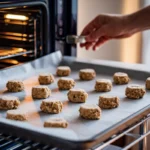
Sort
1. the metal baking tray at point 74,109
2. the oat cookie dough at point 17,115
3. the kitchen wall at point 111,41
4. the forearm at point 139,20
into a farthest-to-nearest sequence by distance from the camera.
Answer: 1. the kitchen wall at point 111,41
2. the forearm at point 139,20
3. the oat cookie dough at point 17,115
4. the metal baking tray at point 74,109

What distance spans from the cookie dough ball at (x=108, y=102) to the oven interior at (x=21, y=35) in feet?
1.29

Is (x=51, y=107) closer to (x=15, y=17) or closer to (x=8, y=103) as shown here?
(x=8, y=103)

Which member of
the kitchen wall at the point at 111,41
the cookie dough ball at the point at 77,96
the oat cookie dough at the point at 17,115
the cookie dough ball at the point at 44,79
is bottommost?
the oat cookie dough at the point at 17,115

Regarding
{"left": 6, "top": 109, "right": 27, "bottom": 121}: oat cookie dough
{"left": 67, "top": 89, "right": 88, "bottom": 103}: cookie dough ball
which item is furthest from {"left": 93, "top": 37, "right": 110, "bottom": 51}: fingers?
{"left": 6, "top": 109, "right": 27, "bottom": 121}: oat cookie dough

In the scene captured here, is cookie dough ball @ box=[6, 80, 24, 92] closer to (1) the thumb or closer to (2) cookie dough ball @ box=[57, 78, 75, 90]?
(2) cookie dough ball @ box=[57, 78, 75, 90]

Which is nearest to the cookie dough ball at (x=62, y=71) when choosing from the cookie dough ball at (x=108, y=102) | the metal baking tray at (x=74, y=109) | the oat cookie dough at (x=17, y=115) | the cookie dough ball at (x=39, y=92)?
the metal baking tray at (x=74, y=109)

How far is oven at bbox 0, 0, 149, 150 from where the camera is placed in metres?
1.56

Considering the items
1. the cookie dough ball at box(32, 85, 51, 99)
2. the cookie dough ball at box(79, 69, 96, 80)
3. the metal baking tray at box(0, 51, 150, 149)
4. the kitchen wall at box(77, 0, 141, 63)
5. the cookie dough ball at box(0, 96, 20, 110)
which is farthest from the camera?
the kitchen wall at box(77, 0, 141, 63)

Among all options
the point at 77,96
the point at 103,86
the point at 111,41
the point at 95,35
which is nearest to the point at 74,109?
the point at 77,96

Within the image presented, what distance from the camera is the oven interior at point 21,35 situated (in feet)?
5.12

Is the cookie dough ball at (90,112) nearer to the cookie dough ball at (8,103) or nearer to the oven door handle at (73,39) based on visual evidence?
the cookie dough ball at (8,103)

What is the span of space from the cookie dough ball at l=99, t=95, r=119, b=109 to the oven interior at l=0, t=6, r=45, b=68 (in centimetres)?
39

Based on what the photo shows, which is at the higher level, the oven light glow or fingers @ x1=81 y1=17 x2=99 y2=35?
the oven light glow

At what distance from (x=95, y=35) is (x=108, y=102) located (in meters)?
0.39
